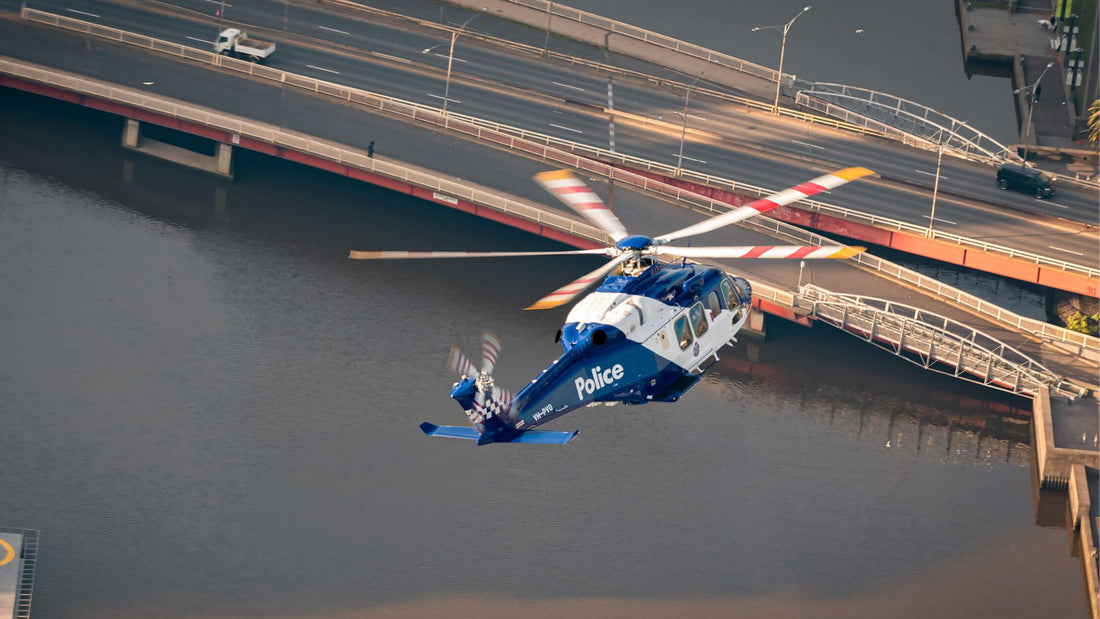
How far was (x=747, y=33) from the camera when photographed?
180m

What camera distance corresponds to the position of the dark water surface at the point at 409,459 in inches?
4407

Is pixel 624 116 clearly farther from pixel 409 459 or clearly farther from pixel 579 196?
pixel 579 196

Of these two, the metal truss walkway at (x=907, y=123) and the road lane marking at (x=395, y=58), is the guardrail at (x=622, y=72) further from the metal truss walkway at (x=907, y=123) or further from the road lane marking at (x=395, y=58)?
the road lane marking at (x=395, y=58)

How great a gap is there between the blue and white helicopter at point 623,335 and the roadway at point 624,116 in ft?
159

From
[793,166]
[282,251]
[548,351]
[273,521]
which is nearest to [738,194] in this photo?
[793,166]

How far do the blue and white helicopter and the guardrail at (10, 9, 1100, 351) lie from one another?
4107 cm

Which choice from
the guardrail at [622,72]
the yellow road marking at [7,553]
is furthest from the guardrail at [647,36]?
the yellow road marking at [7,553]

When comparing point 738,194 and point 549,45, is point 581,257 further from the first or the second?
point 549,45

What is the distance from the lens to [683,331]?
91.2 m

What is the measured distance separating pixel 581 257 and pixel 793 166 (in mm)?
17284

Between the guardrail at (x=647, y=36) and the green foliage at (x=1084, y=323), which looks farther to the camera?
the guardrail at (x=647, y=36)

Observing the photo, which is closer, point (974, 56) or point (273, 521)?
point (273, 521)

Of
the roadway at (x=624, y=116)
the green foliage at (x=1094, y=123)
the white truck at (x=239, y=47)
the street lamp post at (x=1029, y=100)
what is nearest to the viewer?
the roadway at (x=624, y=116)

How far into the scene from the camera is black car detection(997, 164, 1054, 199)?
140000 mm
